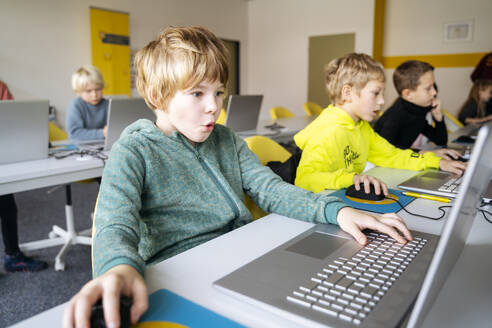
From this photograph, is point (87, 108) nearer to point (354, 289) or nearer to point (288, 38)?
point (354, 289)

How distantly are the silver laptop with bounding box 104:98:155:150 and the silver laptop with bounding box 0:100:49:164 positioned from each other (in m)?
0.34

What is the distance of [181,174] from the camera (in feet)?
3.27

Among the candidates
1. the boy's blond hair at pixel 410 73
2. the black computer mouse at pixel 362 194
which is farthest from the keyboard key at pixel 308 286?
the boy's blond hair at pixel 410 73

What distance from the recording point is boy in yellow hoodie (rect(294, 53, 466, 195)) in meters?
1.49

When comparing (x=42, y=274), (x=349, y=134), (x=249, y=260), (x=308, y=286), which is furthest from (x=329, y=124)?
(x=42, y=274)

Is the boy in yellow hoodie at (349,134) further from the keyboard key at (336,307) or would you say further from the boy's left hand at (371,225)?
the keyboard key at (336,307)

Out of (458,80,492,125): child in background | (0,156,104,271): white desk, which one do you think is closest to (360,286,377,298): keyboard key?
(0,156,104,271): white desk

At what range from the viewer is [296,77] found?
7.45 metres

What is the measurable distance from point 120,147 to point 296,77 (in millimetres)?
6878

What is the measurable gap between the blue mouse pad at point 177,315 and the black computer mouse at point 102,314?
0.07 feet

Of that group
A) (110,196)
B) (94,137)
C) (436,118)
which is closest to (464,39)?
(436,118)

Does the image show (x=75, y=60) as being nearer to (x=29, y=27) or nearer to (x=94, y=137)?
(x=29, y=27)

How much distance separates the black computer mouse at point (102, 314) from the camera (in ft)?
1.62

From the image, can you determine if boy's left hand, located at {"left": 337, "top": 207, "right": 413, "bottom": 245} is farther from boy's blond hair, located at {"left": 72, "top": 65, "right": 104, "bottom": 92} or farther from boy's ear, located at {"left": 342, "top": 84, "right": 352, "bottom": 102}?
boy's blond hair, located at {"left": 72, "top": 65, "right": 104, "bottom": 92}
